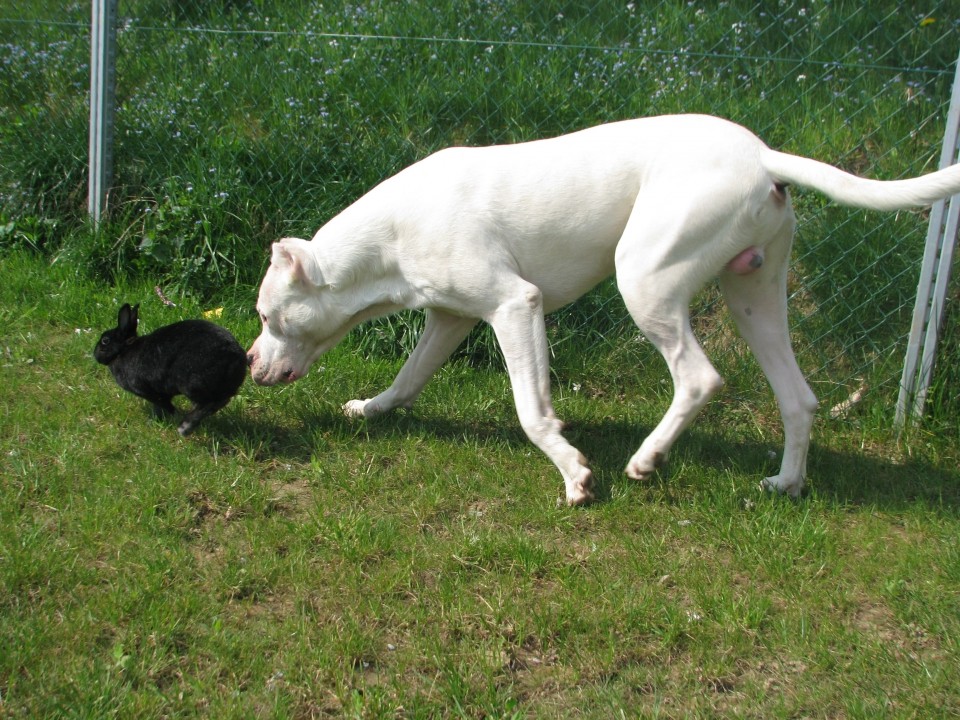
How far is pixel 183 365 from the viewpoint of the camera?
13.7 feet

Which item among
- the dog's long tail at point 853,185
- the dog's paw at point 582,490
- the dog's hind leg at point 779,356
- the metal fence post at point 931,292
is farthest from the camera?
the metal fence post at point 931,292

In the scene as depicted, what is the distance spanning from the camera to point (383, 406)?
4.70m

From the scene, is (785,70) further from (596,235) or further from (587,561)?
(587,561)

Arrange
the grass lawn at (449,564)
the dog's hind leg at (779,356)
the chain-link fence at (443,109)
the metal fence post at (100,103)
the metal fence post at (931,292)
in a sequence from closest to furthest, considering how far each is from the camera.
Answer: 1. the grass lawn at (449,564)
2. the dog's hind leg at (779,356)
3. the metal fence post at (931,292)
4. the chain-link fence at (443,109)
5. the metal fence post at (100,103)

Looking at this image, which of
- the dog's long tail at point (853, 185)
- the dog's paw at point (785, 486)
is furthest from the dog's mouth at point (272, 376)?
the dog's long tail at point (853, 185)

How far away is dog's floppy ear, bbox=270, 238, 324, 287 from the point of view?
423 cm

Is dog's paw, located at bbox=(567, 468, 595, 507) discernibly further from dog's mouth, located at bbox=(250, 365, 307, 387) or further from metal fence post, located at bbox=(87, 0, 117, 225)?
metal fence post, located at bbox=(87, 0, 117, 225)

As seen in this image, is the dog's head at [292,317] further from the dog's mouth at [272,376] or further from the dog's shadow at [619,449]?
the dog's shadow at [619,449]

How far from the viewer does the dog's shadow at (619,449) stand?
420cm

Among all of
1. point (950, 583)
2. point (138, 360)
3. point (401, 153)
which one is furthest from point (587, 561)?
point (401, 153)

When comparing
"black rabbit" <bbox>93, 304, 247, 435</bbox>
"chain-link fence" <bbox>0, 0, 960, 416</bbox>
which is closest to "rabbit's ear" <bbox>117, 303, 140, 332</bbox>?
"black rabbit" <bbox>93, 304, 247, 435</bbox>

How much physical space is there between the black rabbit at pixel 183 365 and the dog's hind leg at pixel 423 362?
2.13 feet

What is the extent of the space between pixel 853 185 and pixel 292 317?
2.29 m

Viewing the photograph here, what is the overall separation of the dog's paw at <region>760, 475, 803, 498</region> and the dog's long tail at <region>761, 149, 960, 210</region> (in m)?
1.14
